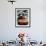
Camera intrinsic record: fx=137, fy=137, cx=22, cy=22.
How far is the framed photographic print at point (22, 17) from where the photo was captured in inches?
217

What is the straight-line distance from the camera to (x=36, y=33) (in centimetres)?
550

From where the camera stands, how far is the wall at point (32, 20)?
18.0ft

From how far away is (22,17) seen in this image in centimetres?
555

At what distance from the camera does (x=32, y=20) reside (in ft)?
18.1

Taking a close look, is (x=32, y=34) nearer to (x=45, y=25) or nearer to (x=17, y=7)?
(x=45, y=25)

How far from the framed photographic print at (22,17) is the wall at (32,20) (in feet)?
0.40

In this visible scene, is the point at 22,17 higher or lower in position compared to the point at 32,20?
higher

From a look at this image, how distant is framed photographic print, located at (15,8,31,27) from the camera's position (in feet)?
18.1

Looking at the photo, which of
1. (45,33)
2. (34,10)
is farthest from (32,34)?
(34,10)

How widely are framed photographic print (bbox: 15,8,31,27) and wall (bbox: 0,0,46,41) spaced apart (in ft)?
0.40

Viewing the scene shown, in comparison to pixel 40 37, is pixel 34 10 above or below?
above

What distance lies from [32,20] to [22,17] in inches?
16.6

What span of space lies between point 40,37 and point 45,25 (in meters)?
0.52

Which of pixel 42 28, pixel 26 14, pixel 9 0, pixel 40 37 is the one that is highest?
pixel 9 0
